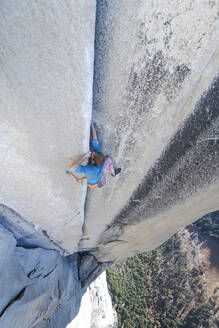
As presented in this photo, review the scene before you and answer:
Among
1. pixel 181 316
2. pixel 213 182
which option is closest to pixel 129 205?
pixel 213 182

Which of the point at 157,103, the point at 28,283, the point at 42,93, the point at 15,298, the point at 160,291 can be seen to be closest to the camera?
the point at 42,93

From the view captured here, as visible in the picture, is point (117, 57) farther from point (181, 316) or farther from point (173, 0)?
point (181, 316)

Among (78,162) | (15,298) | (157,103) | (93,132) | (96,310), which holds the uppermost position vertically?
(157,103)

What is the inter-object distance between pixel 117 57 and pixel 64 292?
8.38 ft

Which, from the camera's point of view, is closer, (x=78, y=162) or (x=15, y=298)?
(x=78, y=162)

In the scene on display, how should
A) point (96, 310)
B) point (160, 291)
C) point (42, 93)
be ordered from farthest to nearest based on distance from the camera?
point (160, 291) < point (96, 310) < point (42, 93)

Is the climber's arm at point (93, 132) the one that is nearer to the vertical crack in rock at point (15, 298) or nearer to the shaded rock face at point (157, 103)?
the shaded rock face at point (157, 103)

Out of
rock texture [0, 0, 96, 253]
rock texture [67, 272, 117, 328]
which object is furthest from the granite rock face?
rock texture [67, 272, 117, 328]

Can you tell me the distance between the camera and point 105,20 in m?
0.60

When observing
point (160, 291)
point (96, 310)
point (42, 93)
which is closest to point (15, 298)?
point (42, 93)

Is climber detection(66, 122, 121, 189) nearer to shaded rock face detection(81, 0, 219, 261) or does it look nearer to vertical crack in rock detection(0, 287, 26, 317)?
shaded rock face detection(81, 0, 219, 261)

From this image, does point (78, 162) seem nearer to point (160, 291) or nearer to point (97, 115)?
point (97, 115)

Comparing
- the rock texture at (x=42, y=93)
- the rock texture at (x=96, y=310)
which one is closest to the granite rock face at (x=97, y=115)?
the rock texture at (x=42, y=93)

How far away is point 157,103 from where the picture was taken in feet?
2.81
